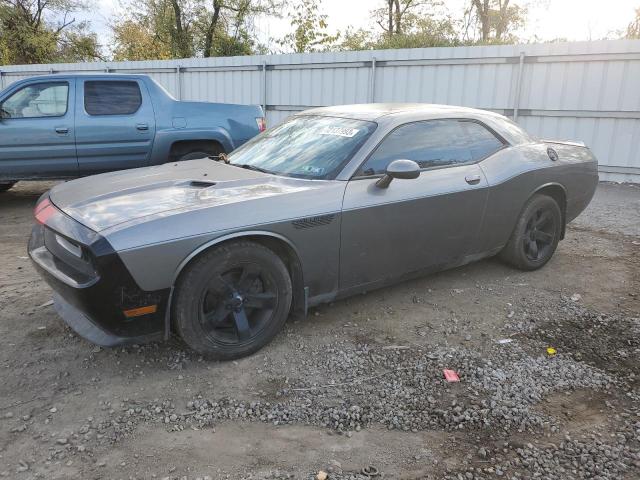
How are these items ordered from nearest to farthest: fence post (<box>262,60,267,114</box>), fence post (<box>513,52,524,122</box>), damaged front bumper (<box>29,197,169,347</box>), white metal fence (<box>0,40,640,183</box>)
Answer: damaged front bumper (<box>29,197,169,347</box>), white metal fence (<box>0,40,640,183</box>), fence post (<box>513,52,524,122</box>), fence post (<box>262,60,267,114</box>)

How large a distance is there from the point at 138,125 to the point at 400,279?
486 centimetres

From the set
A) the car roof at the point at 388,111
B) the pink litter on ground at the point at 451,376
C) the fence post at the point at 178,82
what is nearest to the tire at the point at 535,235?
the car roof at the point at 388,111

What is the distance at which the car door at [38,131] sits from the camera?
22.8ft

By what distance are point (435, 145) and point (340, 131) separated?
0.80 m

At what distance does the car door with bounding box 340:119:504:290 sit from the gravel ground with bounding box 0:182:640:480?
1.39 ft

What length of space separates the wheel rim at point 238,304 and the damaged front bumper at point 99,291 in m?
0.29

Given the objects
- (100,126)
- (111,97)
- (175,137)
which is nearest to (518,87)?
(175,137)

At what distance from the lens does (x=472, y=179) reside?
432 cm

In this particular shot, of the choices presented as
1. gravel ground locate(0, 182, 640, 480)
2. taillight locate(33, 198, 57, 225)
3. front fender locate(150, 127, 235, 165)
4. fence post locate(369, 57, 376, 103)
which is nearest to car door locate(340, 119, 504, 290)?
gravel ground locate(0, 182, 640, 480)

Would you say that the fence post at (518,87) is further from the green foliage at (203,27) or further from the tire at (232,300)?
the green foliage at (203,27)

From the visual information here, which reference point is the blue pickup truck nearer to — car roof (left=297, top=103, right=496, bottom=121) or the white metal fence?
car roof (left=297, top=103, right=496, bottom=121)

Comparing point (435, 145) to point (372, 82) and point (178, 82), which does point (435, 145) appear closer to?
point (372, 82)

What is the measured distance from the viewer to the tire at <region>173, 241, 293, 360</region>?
3.09 meters

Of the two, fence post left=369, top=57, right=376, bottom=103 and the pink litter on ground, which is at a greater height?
fence post left=369, top=57, right=376, bottom=103
